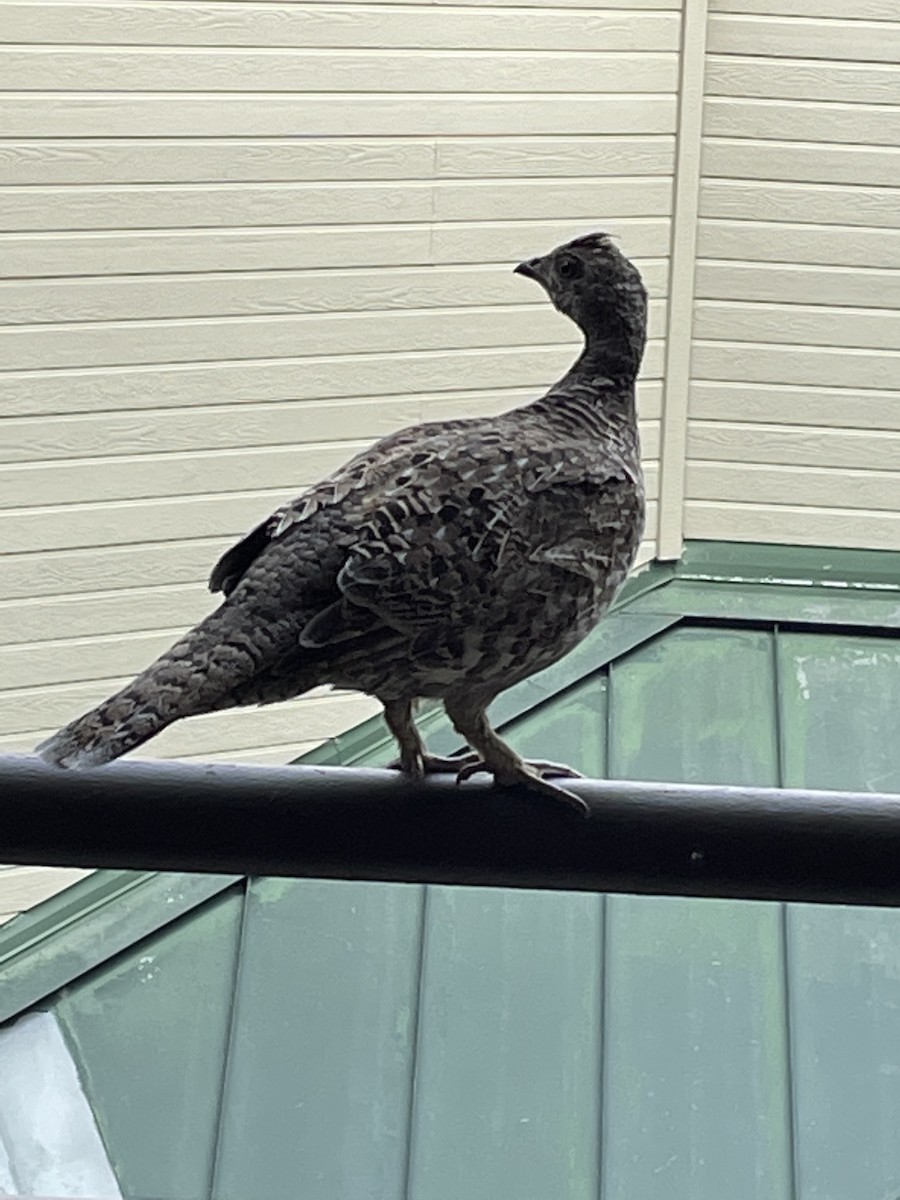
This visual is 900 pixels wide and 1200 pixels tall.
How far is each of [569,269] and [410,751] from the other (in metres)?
0.49

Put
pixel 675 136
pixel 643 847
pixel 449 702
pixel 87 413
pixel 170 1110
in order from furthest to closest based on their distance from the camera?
1. pixel 675 136
2. pixel 87 413
3. pixel 170 1110
4. pixel 449 702
5. pixel 643 847

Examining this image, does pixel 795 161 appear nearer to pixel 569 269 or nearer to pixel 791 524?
pixel 791 524

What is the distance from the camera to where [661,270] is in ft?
10.6

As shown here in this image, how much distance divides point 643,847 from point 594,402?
0.52 m

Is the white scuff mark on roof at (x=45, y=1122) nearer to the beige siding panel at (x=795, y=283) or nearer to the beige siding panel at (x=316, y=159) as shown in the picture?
the beige siding panel at (x=316, y=159)

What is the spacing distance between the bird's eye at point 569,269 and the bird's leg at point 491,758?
411 mm

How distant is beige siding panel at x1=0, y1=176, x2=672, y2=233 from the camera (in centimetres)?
290

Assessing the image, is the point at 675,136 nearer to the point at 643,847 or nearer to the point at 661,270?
the point at 661,270

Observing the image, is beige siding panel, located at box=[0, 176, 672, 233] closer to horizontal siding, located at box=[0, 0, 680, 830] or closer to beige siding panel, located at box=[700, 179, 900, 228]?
horizontal siding, located at box=[0, 0, 680, 830]

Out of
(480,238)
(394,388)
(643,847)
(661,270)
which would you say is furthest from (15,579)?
(643,847)

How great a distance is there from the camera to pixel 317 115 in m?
2.98

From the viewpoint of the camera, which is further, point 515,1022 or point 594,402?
point 515,1022

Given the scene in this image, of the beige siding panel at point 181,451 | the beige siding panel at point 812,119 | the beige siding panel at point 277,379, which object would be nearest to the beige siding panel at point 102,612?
the beige siding panel at point 181,451

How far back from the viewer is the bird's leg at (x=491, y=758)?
1516 millimetres
